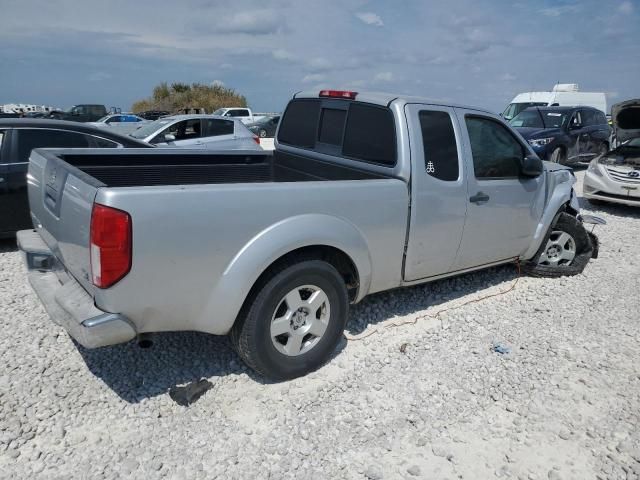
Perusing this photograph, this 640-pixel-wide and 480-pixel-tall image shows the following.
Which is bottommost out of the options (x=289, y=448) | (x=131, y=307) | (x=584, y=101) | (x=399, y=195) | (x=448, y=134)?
(x=289, y=448)

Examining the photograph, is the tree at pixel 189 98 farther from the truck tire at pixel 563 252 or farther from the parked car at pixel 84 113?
the truck tire at pixel 563 252

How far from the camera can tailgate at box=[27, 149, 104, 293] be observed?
2.61 meters

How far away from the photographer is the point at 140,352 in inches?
142

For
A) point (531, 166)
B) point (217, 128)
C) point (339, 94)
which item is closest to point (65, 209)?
point (339, 94)

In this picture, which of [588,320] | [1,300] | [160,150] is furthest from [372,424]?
[1,300]

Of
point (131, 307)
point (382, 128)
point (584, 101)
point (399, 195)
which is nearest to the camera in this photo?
point (131, 307)

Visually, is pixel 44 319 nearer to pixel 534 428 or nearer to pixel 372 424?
pixel 372 424

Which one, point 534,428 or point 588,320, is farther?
point 588,320

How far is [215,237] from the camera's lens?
275 centimetres

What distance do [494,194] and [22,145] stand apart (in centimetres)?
525

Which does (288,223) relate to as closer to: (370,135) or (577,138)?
(370,135)

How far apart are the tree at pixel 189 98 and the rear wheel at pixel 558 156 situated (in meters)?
35.2

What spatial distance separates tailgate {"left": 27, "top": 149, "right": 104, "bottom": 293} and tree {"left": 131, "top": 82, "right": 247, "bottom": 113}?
138 feet

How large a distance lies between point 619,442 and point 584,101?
26.3 metres
